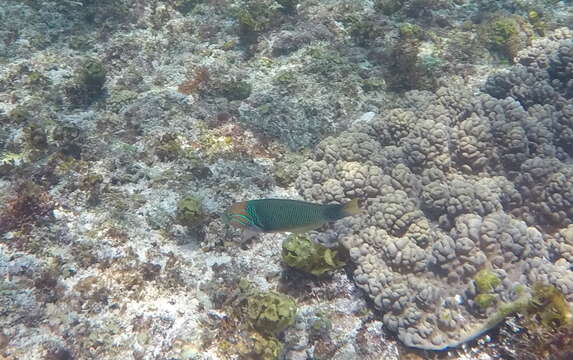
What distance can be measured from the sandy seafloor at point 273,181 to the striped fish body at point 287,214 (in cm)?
111

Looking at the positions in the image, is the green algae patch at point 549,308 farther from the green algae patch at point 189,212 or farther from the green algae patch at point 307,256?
the green algae patch at point 189,212

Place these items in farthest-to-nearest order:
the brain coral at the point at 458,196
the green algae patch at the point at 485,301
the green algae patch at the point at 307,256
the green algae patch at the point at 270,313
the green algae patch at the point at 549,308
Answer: the green algae patch at the point at 307,256 → the brain coral at the point at 458,196 → the green algae patch at the point at 485,301 → the green algae patch at the point at 270,313 → the green algae patch at the point at 549,308

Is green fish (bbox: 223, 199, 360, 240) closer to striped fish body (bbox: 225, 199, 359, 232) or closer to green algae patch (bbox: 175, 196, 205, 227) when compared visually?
striped fish body (bbox: 225, 199, 359, 232)

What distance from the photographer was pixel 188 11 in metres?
9.12

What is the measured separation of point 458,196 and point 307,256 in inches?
80.9

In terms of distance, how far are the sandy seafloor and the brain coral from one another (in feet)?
0.08

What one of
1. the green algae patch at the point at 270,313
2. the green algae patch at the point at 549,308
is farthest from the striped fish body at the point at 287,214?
the green algae patch at the point at 549,308

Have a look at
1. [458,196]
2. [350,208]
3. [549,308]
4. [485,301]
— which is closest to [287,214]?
[350,208]

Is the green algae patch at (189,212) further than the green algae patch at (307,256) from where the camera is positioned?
Yes

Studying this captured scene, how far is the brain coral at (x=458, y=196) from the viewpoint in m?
3.81

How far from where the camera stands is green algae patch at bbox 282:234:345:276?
13.2ft

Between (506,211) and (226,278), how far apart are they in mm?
3679

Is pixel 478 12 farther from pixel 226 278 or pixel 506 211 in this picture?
pixel 226 278

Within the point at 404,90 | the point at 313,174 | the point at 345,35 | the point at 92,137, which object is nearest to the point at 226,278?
the point at 313,174
